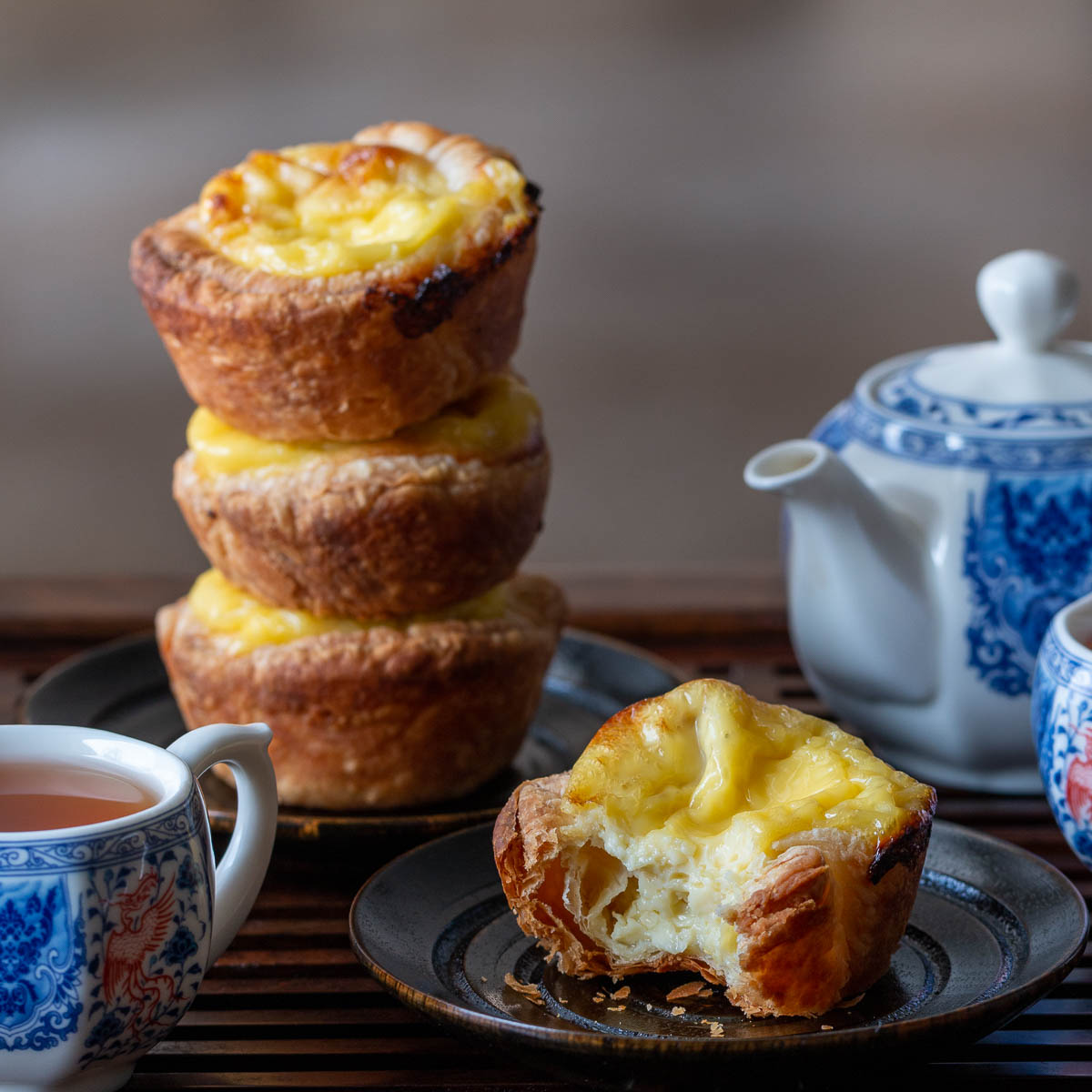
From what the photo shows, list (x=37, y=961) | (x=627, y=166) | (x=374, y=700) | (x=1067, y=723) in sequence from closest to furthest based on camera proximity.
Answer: (x=37, y=961) → (x=1067, y=723) → (x=374, y=700) → (x=627, y=166)

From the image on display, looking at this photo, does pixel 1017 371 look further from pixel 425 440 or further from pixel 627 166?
pixel 627 166

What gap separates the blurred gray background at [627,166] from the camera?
161 inches

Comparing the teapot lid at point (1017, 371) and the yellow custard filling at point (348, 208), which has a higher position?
the yellow custard filling at point (348, 208)

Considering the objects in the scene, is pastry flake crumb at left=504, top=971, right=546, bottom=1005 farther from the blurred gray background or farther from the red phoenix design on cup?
the blurred gray background

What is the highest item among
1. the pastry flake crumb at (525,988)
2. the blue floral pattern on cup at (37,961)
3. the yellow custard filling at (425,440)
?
the yellow custard filling at (425,440)

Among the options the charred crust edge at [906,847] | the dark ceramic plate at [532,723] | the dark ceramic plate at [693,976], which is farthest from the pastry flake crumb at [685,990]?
the dark ceramic plate at [532,723]

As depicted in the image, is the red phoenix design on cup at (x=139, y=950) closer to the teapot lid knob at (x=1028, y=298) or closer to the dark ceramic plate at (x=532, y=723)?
the dark ceramic plate at (x=532, y=723)

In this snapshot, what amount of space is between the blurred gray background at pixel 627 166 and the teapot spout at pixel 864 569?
2478 mm

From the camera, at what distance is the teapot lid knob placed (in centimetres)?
144

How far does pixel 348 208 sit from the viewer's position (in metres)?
1.36

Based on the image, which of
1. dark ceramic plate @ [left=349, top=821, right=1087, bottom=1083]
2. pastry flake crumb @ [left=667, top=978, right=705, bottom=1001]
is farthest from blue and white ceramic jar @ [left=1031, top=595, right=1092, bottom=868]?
pastry flake crumb @ [left=667, top=978, right=705, bottom=1001]

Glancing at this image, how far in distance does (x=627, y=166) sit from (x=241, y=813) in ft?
11.2

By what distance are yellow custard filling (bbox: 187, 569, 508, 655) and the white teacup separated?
0.40m

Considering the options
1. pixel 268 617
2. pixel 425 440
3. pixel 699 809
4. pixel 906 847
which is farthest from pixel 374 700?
pixel 906 847
